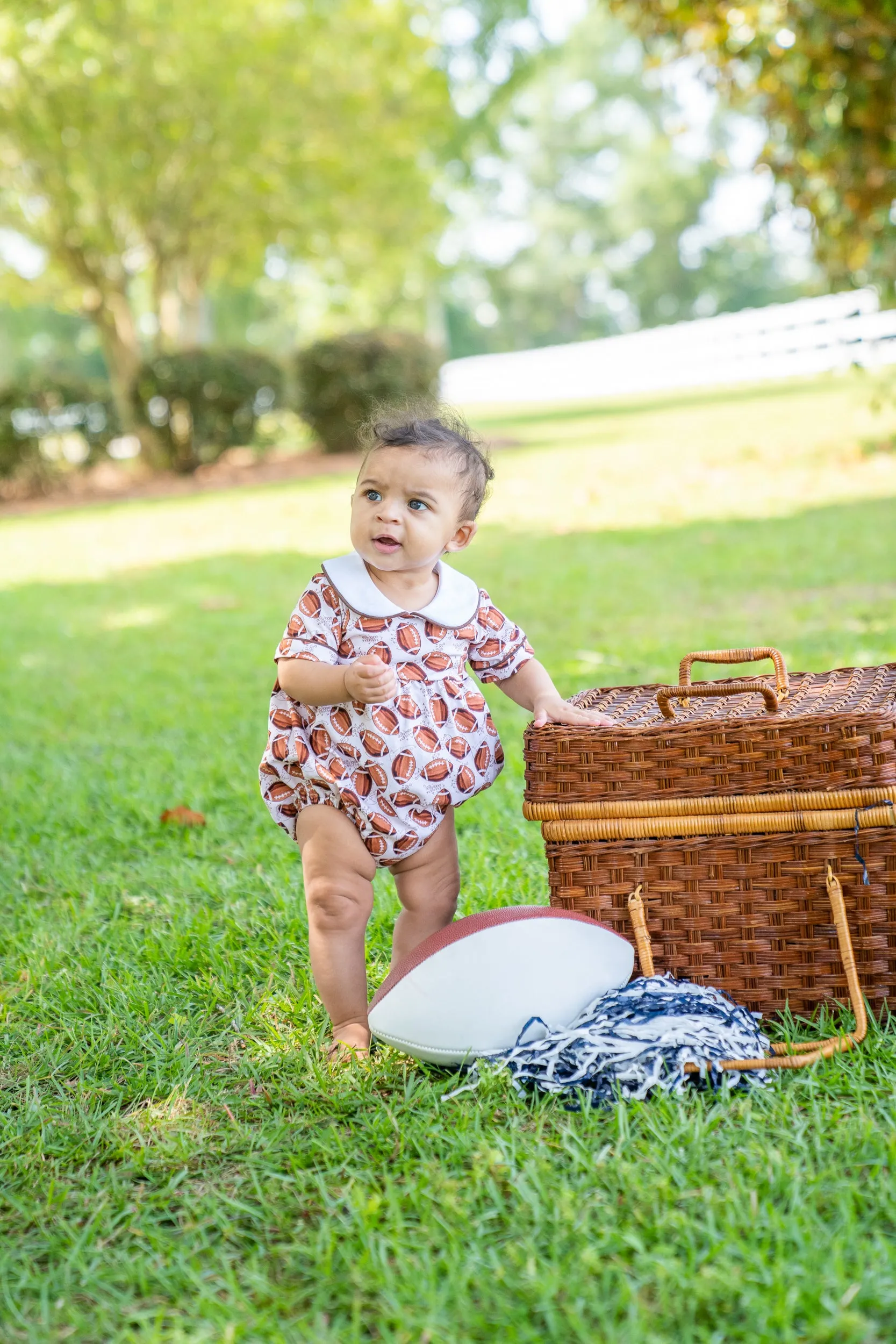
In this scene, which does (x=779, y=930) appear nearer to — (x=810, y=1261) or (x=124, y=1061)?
(x=810, y=1261)

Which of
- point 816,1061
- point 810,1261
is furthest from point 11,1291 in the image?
point 816,1061

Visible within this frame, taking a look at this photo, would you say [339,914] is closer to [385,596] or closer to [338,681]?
[338,681]

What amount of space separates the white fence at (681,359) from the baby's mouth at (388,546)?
9653 millimetres

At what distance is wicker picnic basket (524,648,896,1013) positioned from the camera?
214 centimetres

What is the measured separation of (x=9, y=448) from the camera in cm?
1454

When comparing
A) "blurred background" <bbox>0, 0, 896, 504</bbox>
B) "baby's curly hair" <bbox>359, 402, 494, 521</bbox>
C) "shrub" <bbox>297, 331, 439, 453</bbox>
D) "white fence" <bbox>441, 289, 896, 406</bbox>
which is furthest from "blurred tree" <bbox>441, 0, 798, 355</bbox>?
"baby's curly hair" <bbox>359, 402, 494, 521</bbox>

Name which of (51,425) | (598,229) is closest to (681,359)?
(51,425)

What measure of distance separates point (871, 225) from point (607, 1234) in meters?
6.43

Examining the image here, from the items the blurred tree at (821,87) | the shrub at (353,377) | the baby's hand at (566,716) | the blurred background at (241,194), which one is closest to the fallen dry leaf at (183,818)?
the baby's hand at (566,716)

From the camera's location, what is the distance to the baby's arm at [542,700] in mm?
2328

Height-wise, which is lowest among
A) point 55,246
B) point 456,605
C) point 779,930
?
point 779,930

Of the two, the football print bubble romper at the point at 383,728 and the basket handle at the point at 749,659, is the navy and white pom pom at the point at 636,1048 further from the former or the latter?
the basket handle at the point at 749,659

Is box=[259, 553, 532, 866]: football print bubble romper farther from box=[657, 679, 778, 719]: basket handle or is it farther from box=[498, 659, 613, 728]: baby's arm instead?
box=[657, 679, 778, 719]: basket handle

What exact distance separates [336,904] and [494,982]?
1.09ft
